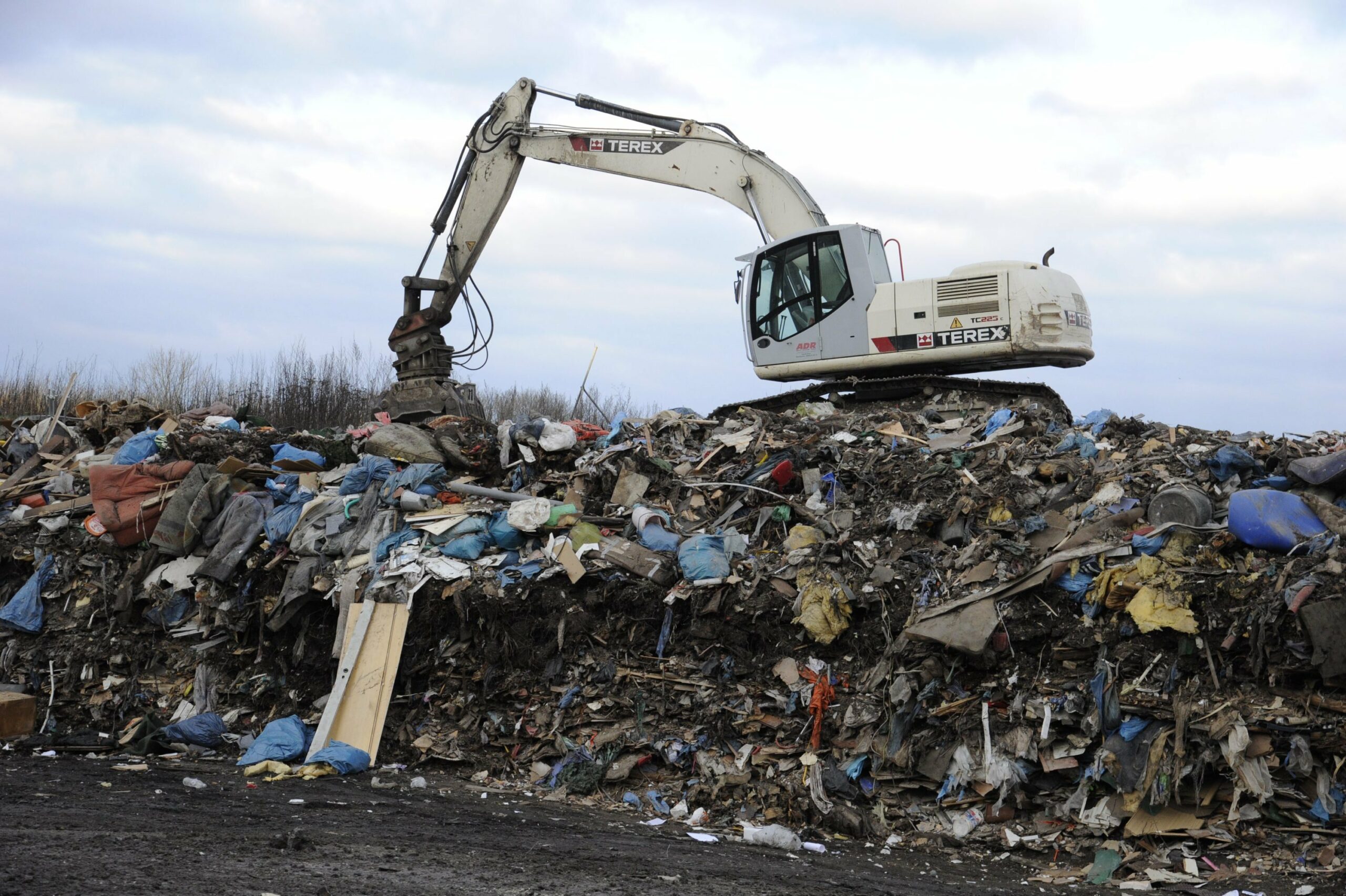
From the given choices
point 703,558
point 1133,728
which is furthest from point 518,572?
point 1133,728

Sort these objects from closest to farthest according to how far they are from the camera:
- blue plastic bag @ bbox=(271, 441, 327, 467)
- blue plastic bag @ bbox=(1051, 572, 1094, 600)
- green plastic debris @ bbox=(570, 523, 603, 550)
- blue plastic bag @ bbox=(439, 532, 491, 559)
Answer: blue plastic bag @ bbox=(1051, 572, 1094, 600), green plastic debris @ bbox=(570, 523, 603, 550), blue plastic bag @ bbox=(439, 532, 491, 559), blue plastic bag @ bbox=(271, 441, 327, 467)

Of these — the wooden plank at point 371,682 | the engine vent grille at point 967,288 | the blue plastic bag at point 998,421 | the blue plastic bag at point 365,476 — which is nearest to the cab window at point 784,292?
the engine vent grille at point 967,288

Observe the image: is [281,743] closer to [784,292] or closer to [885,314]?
[784,292]

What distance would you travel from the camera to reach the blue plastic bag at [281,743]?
6637 mm

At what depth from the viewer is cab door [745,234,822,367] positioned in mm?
10312

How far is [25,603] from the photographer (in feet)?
27.0

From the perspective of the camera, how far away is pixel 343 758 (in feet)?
21.4

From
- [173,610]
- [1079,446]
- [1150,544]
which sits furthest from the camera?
[173,610]

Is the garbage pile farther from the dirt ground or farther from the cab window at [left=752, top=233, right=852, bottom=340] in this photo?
the cab window at [left=752, top=233, right=852, bottom=340]

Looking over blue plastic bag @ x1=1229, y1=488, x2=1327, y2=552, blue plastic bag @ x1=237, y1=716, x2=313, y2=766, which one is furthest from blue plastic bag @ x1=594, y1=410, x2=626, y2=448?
blue plastic bag @ x1=1229, y1=488, x2=1327, y2=552

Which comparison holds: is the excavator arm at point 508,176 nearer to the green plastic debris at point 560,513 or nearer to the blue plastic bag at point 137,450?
the blue plastic bag at point 137,450

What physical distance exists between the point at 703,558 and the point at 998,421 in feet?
9.33

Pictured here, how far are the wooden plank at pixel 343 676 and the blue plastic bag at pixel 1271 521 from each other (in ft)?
16.7

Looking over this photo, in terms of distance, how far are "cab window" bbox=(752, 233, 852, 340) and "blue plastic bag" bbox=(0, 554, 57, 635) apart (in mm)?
6301
